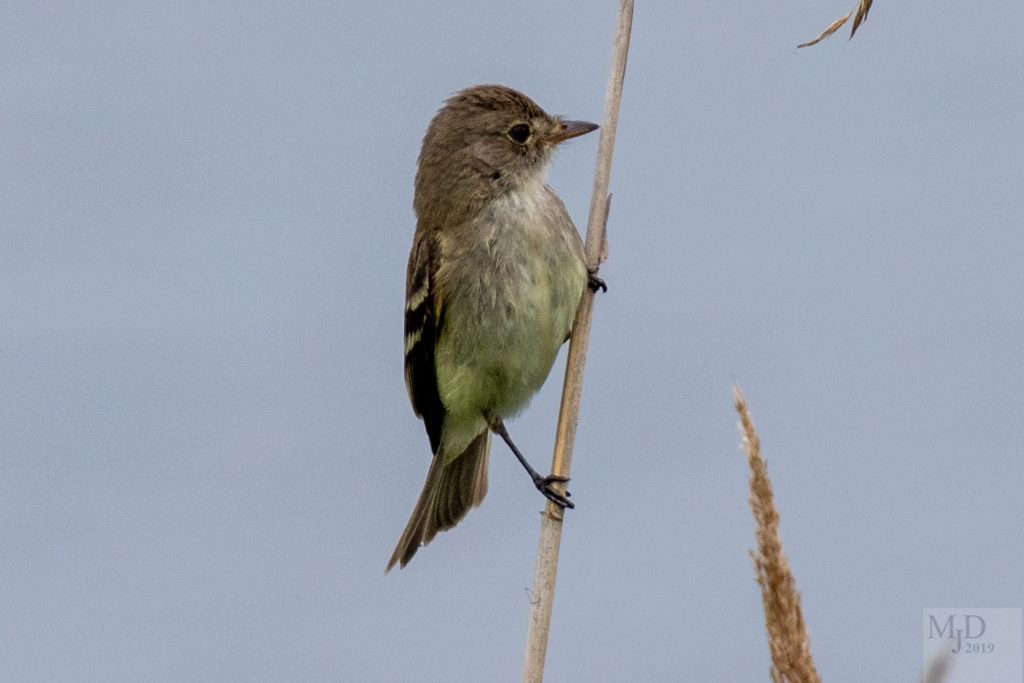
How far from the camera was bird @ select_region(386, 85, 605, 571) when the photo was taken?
439cm

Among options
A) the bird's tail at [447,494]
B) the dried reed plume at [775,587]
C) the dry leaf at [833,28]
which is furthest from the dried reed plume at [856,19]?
the bird's tail at [447,494]

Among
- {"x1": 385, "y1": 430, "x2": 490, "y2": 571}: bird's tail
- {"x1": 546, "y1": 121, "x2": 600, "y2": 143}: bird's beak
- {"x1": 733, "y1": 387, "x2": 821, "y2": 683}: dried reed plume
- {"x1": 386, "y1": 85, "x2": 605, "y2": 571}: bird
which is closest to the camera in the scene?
{"x1": 733, "y1": 387, "x2": 821, "y2": 683}: dried reed plume

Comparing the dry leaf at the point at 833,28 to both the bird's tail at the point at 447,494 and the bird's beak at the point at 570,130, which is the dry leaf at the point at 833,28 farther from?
the bird's tail at the point at 447,494

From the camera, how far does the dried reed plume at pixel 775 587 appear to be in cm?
179

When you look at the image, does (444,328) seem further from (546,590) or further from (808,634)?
(808,634)

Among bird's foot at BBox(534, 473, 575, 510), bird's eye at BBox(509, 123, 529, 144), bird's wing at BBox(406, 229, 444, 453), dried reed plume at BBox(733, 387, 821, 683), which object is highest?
bird's eye at BBox(509, 123, 529, 144)

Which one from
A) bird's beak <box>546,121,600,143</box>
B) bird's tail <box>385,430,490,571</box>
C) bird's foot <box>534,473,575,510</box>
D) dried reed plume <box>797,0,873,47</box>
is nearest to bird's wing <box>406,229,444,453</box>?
bird's tail <box>385,430,490,571</box>

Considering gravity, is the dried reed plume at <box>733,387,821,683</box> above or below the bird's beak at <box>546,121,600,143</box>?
below

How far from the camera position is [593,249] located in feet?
12.8

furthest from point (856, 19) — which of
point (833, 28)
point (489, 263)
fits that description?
point (489, 263)

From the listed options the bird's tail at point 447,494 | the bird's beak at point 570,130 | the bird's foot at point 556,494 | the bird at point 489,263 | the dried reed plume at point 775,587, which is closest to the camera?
the dried reed plume at point 775,587

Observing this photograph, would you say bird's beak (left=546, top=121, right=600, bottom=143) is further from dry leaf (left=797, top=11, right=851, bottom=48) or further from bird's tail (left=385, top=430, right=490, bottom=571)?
dry leaf (left=797, top=11, right=851, bottom=48)

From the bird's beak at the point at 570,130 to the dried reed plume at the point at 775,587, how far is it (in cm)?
289

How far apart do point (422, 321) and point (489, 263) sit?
1.50ft
